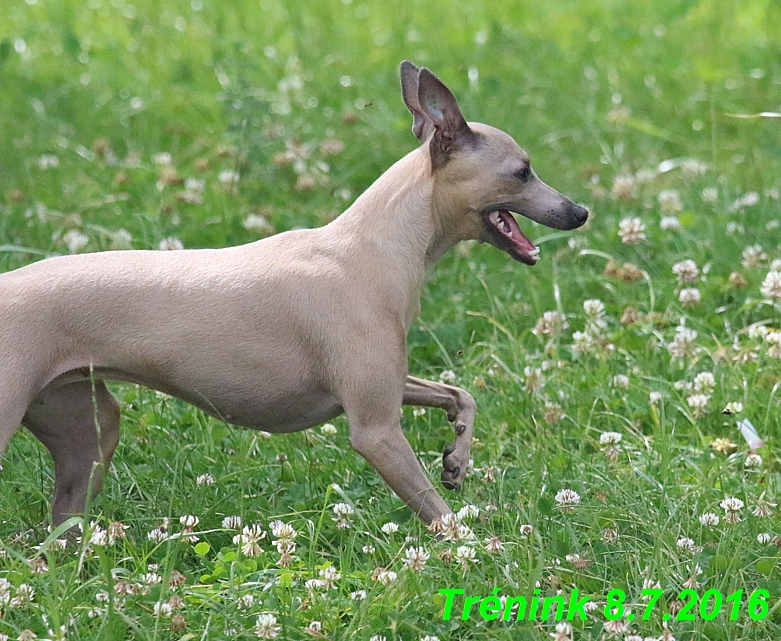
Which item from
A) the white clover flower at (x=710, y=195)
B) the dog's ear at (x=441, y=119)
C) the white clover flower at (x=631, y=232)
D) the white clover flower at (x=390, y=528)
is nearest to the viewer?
the white clover flower at (x=390, y=528)

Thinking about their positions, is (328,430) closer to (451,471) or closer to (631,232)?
(451,471)

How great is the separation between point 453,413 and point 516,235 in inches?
22.7

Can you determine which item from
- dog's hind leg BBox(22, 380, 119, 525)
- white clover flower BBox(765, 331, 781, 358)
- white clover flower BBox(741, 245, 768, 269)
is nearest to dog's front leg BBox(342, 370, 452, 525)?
dog's hind leg BBox(22, 380, 119, 525)

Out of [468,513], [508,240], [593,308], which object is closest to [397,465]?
[468,513]

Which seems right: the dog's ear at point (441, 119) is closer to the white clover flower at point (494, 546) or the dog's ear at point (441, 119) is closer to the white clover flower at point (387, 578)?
the white clover flower at point (494, 546)

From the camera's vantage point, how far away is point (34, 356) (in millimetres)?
3059

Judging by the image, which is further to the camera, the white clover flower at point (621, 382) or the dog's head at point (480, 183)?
the white clover flower at point (621, 382)

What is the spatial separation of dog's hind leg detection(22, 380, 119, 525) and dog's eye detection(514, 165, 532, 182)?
4.42 feet

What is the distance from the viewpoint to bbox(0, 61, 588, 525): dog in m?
3.16

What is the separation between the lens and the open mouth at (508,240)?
357cm

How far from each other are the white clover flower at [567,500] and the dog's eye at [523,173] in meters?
0.92

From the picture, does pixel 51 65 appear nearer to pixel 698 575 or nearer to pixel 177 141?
pixel 177 141

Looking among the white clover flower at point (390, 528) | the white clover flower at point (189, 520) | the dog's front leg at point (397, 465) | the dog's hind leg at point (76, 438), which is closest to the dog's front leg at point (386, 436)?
the dog's front leg at point (397, 465)

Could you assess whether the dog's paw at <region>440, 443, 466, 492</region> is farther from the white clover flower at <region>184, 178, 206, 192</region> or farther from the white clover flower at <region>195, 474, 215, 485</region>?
the white clover flower at <region>184, 178, 206, 192</region>
